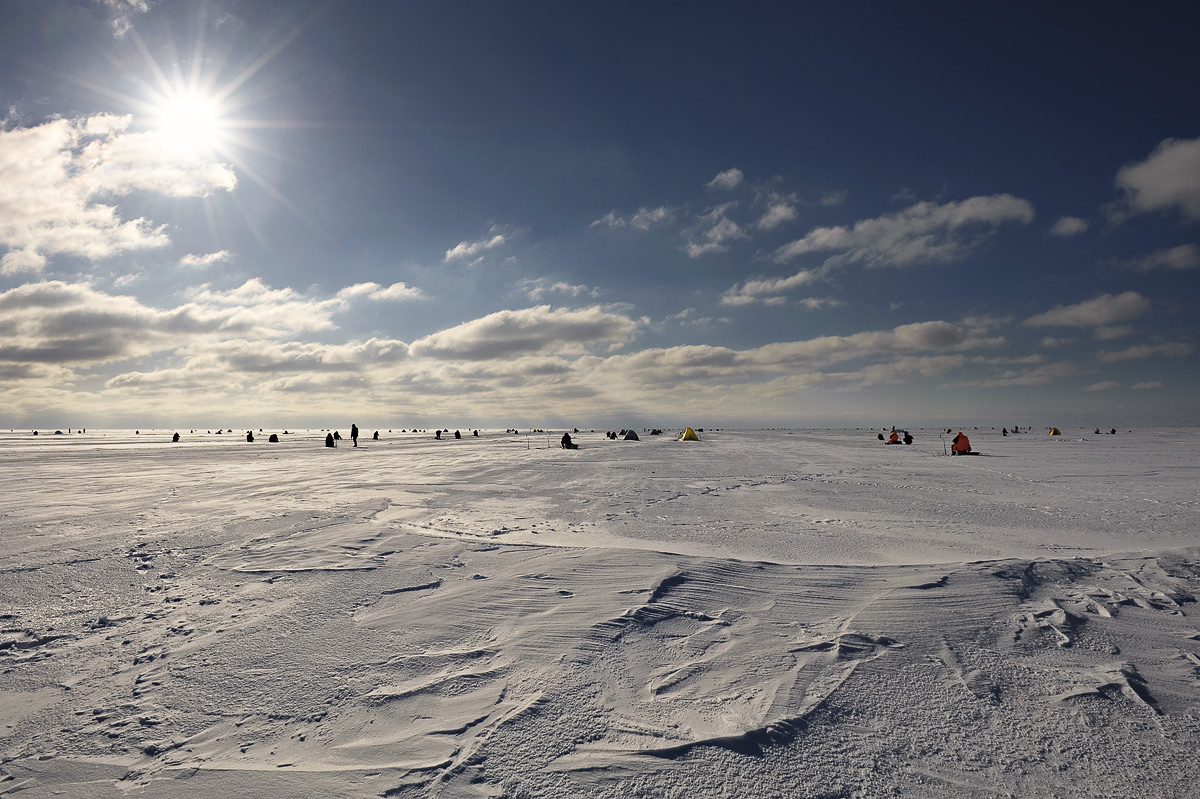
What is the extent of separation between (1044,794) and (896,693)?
0.79 meters

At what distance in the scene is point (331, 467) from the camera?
59.7 ft

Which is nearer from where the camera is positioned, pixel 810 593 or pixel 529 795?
pixel 529 795

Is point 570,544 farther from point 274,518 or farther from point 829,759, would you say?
point 274,518

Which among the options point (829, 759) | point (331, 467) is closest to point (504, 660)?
point (829, 759)

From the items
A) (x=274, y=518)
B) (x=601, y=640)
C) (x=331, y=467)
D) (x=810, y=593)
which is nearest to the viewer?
(x=601, y=640)

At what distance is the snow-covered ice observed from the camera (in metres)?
2.42

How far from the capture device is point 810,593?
464 centimetres

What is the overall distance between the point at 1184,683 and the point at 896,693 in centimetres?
180

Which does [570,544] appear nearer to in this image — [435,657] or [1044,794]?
[435,657]

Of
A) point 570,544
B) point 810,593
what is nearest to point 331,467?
point 570,544

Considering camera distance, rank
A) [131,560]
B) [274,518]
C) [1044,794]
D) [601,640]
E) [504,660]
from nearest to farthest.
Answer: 1. [1044,794]
2. [504,660]
3. [601,640]
4. [131,560]
5. [274,518]

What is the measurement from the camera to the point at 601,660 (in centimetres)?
347

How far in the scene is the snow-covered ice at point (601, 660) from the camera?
2422 mm

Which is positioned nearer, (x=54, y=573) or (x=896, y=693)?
(x=896, y=693)
